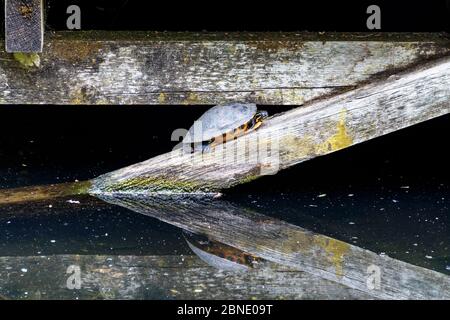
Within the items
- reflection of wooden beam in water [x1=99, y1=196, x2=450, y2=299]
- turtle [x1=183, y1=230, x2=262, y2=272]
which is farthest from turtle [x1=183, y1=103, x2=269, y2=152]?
turtle [x1=183, y1=230, x2=262, y2=272]

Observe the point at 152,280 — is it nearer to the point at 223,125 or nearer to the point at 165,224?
the point at 165,224

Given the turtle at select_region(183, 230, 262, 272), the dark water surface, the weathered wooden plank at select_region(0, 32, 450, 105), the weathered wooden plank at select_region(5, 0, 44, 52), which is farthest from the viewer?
the weathered wooden plank at select_region(0, 32, 450, 105)

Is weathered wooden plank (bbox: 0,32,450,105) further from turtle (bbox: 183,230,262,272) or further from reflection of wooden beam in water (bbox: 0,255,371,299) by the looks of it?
reflection of wooden beam in water (bbox: 0,255,371,299)

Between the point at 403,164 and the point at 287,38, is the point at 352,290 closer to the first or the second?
the point at 287,38

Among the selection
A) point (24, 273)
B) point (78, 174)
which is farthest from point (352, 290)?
point (78, 174)

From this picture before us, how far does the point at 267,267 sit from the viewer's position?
346 centimetres

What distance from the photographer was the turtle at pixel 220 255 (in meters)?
3.48

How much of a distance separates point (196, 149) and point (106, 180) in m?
0.50

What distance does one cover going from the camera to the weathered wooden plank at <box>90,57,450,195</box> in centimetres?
406

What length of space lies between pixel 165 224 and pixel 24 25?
110cm

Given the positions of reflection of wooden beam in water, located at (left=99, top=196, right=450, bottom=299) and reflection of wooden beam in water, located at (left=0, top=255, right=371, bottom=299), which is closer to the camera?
reflection of wooden beam in water, located at (left=0, top=255, right=371, bottom=299)

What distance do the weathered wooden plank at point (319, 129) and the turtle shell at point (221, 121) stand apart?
0.08 meters

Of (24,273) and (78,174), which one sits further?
(78,174)

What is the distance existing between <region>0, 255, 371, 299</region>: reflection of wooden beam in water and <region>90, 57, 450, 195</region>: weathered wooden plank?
2.49 feet
